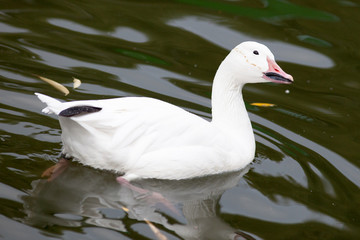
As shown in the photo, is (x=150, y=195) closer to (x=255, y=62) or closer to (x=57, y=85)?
(x=255, y=62)

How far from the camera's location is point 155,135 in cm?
636

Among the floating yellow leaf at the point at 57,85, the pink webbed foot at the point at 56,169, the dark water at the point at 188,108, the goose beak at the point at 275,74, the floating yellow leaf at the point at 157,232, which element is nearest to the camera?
the floating yellow leaf at the point at 157,232

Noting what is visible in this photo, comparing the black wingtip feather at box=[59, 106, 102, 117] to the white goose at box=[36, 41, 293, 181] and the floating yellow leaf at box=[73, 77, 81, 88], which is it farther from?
the floating yellow leaf at box=[73, 77, 81, 88]

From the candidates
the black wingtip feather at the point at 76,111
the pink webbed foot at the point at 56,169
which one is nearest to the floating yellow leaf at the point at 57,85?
the pink webbed foot at the point at 56,169

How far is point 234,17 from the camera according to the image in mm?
10203

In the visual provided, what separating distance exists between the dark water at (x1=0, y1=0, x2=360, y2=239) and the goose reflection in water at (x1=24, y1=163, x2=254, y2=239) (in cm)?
1

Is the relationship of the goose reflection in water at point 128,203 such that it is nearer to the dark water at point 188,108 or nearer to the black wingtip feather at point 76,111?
the dark water at point 188,108

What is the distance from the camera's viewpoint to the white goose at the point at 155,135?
6191mm

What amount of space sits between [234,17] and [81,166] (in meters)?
4.40

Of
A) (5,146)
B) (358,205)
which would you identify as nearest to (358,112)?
(358,205)

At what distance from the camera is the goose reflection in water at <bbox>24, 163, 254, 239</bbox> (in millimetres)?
5629

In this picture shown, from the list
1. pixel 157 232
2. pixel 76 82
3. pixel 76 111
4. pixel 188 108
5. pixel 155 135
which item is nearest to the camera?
pixel 157 232

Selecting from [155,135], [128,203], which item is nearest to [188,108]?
[155,135]

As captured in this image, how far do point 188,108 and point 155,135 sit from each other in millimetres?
1683
